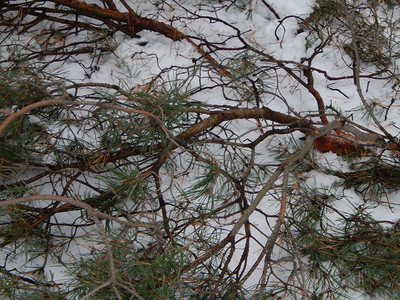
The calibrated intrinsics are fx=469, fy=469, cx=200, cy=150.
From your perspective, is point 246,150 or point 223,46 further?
point 223,46

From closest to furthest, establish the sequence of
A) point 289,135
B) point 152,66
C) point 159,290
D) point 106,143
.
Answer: point 159,290
point 106,143
point 289,135
point 152,66

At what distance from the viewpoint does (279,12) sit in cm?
150

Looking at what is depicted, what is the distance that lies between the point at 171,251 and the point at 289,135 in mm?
552

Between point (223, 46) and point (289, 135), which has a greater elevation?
point (223, 46)

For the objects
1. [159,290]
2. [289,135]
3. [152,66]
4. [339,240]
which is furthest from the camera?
[152,66]

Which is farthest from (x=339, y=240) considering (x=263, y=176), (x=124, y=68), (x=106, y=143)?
(x=124, y=68)

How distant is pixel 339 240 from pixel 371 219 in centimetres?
11

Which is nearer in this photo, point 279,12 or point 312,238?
point 312,238

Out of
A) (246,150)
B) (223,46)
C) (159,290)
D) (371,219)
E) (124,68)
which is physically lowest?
(159,290)

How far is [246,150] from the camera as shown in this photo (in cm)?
122

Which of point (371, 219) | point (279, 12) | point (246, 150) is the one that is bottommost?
point (371, 219)

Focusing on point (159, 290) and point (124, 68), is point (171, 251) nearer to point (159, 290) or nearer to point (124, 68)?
point (159, 290)

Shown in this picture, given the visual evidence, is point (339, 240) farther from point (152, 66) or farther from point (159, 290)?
point (152, 66)

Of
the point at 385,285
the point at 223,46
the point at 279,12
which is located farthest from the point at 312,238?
the point at 279,12
